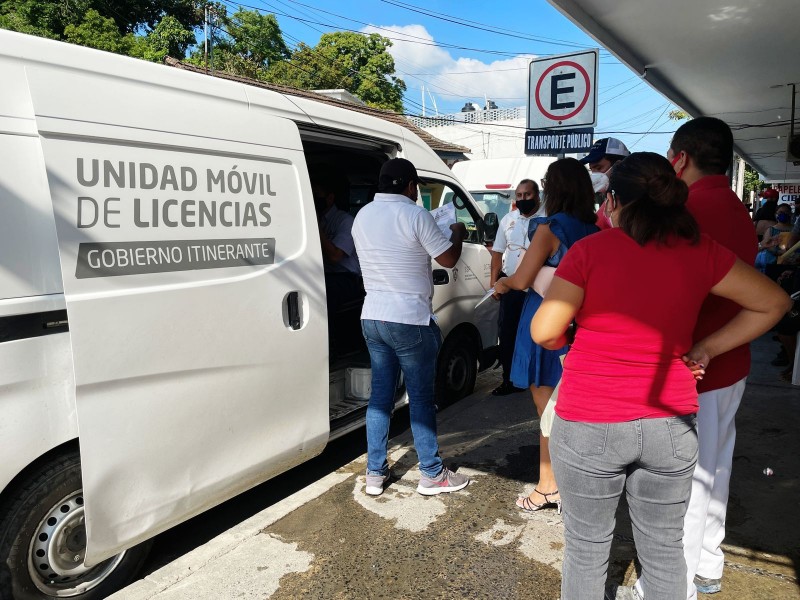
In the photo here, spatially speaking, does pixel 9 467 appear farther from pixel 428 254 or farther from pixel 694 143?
pixel 694 143

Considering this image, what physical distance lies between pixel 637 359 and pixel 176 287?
70.7 inches

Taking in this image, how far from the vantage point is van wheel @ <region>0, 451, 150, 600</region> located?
7.36 ft

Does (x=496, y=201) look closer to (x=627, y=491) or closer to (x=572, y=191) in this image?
(x=572, y=191)

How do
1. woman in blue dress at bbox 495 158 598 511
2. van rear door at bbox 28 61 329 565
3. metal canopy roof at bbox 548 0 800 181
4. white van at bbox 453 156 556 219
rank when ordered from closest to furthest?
1. van rear door at bbox 28 61 329 565
2. woman in blue dress at bbox 495 158 598 511
3. metal canopy roof at bbox 548 0 800 181
4. white van at bbox 453 156 556 219

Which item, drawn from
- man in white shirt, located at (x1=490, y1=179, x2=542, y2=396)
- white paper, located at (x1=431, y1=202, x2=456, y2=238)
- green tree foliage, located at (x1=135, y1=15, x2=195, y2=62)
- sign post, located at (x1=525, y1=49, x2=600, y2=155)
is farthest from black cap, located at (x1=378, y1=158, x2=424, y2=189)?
green tree foliage, located at (x1=135, y1=15, x2=195, y2=62)

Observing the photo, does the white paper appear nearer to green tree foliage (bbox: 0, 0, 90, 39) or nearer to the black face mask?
the black face mask

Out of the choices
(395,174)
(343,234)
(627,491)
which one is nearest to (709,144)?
(627,491)

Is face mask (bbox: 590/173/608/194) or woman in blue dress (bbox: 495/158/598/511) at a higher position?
face mask (bbox: 590/173/608/194)

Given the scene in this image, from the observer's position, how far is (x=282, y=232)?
120 inches

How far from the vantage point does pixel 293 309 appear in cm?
312

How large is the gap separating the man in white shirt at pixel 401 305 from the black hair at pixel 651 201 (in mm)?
1439

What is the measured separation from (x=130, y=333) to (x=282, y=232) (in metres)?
0.93

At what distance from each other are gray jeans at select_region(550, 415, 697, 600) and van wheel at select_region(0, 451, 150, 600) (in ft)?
6.06

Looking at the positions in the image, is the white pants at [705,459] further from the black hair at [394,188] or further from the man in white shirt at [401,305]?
the black hair at [394,188]
